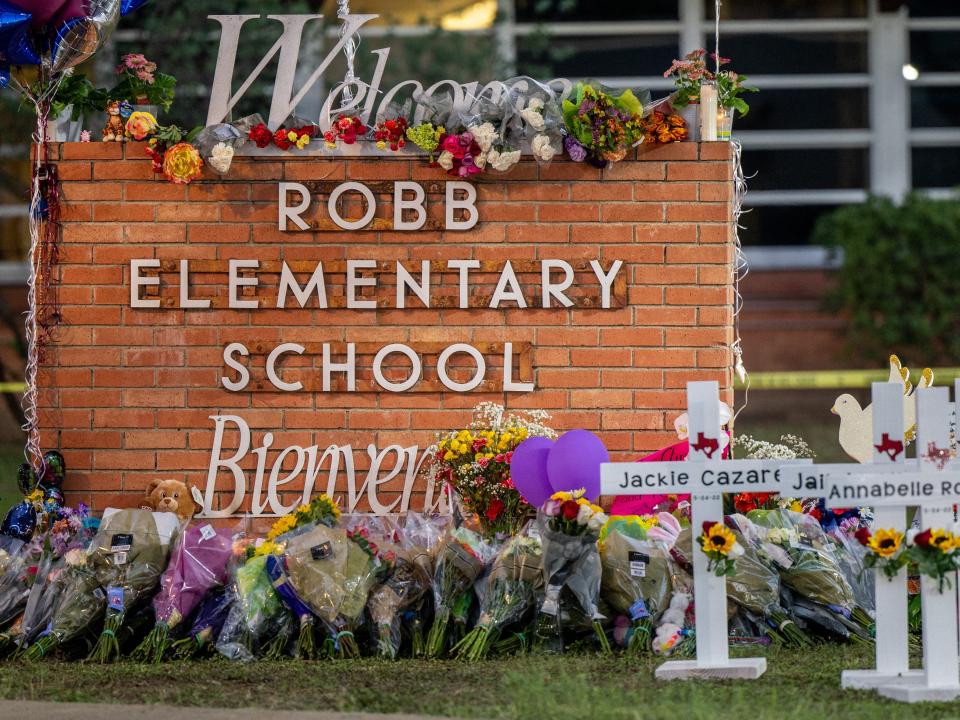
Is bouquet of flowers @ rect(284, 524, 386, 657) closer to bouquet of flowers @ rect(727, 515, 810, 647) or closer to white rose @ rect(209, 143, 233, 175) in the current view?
bouquet of flowers @ rect(727, 515, 810, 647)

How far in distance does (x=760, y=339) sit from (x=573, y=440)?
769 cm

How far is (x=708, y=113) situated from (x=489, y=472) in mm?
2068

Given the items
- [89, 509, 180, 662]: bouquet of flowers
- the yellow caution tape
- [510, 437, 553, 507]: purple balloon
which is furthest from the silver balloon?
the yellow caution tape

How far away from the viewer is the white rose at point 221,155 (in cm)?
611

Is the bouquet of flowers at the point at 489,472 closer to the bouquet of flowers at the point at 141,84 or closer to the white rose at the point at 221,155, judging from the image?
the white rose at the point at 221,155

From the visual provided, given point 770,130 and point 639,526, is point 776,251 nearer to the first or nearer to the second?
point 770,130

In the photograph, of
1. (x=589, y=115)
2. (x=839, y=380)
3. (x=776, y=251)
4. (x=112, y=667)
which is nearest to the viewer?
(x=112, y=667)

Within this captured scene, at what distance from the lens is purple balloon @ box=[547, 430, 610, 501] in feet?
17.6

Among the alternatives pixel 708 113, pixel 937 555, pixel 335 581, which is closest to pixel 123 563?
pixel 335 581

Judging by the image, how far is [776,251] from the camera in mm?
13359

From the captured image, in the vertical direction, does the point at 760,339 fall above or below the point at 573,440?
above

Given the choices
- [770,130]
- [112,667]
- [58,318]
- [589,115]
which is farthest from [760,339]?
[112,667]

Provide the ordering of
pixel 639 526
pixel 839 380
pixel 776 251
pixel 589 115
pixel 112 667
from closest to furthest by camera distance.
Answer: pixel 112 667
pixel 639 526
pixel 589 115
pixel 839 380
pixel 776 251

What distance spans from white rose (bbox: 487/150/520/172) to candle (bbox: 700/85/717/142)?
0.94m
